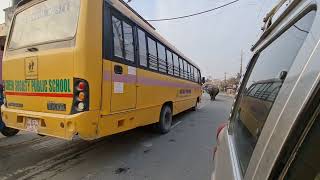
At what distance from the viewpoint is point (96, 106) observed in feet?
13.1

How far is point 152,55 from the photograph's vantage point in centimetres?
646

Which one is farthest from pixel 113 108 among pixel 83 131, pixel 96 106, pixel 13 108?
pixel 13 108

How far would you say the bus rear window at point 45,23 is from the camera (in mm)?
4156

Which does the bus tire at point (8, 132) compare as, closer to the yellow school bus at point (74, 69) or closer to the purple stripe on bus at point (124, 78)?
the yellow school bus at point (74, 69)

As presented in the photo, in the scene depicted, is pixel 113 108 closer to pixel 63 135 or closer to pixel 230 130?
pixel 63 135

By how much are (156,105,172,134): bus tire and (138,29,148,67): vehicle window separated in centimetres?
183

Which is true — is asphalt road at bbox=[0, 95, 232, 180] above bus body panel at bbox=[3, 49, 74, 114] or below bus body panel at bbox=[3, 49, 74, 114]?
below

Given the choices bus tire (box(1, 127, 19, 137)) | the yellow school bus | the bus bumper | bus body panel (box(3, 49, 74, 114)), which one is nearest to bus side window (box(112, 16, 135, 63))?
the yellow school bus

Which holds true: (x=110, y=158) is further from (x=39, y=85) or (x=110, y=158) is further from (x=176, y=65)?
(x=176, y=65)

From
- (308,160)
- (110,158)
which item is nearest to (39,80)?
(110,158)

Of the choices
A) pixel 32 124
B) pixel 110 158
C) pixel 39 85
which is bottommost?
pixel 110 158

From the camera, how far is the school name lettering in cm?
398

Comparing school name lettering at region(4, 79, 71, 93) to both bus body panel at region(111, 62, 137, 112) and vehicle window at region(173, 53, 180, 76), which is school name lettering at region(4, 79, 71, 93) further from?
Answer: vehicle window at region(173, 53, 180, 76)

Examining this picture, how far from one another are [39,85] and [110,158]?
1.87 meters
